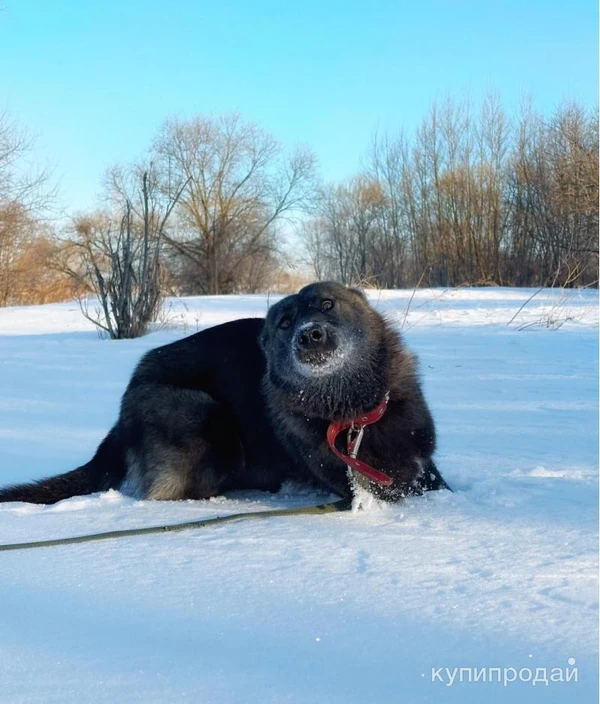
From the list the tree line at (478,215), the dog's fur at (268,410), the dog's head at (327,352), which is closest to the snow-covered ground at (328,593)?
the dog's fur at (268,410)

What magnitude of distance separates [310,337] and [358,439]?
1.60 ft

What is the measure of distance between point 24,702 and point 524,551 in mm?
1512

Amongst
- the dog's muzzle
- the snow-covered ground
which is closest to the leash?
the snow-covered ground

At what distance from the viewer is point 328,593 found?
188 cm

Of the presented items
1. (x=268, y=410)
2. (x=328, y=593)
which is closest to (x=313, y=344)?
(x=268, y=410)

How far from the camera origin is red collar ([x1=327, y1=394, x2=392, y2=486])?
2.83 metres

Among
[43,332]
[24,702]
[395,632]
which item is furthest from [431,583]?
[43,332]

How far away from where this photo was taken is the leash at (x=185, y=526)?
7.83 feet

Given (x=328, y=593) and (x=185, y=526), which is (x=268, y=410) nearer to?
(x=185, y=526)

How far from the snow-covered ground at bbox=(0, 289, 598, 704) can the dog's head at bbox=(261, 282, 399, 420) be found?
0.51 metres

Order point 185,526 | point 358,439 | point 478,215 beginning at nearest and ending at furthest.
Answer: point 185,526 → point 358,439 → point 478,215

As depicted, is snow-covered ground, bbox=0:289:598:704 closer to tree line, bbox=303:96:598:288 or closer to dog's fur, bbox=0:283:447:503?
dog's fur, bbox=0:283:447:503

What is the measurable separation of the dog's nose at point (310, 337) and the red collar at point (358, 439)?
36 cm

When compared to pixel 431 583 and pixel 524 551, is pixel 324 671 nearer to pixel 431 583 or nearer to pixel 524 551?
pixel 431 583
